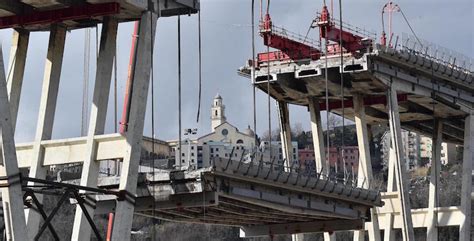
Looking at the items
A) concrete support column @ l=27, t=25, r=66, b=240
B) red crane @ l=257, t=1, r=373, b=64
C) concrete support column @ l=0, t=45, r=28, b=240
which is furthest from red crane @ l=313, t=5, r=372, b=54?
concrete support column @ l=0, t=45, r=28, b=240

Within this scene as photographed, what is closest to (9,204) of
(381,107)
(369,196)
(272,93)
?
(369,196)

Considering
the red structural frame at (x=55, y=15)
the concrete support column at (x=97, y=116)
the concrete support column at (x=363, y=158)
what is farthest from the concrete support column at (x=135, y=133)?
the concrete support column at (x=363, y=158)

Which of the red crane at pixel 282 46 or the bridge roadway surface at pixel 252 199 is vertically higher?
the red crane at pixel 282 46

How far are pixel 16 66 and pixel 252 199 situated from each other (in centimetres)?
1861

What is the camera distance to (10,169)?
3566 centimetres

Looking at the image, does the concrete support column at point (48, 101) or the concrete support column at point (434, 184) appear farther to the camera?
the concrete support column at point (434, 184)

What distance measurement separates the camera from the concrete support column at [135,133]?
40844 millimetres

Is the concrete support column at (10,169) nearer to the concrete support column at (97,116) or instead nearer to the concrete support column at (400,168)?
the concrete support column at (97,116)

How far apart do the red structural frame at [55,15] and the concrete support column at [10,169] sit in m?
7.13

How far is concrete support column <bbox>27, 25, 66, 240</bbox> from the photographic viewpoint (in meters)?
44.1

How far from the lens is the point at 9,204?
3581cm

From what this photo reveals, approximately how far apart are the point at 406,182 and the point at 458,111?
10.1 m

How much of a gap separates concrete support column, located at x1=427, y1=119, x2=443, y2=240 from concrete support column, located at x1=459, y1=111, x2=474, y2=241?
7.21ft

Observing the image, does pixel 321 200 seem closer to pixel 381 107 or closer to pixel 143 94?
pixel 381 107
